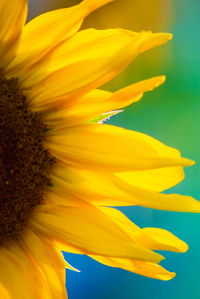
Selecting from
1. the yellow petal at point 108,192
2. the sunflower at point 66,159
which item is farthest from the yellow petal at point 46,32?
the yellow petal at point 108,192

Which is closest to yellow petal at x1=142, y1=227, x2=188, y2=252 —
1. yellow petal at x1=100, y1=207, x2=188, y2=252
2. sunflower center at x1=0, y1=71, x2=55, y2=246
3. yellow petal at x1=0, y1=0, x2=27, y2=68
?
yellow petal at x1=100, y1=207, x2=188, y2=252

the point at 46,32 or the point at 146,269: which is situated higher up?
the point at 46,32

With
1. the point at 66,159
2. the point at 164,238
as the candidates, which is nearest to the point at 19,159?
the point at 66,159

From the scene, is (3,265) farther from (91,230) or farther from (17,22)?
(17,22)

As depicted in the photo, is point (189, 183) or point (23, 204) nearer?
point (23, 204)

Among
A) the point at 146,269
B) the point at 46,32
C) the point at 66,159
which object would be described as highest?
the point at 46,32

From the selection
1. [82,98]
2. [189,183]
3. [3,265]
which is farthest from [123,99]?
[189,183]

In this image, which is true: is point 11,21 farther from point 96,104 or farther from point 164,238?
point 164,238
